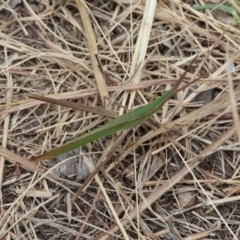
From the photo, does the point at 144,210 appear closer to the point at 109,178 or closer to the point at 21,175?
the point at 109,178

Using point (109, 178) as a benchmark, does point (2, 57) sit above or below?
above

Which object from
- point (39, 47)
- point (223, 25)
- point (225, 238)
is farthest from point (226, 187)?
point (39, 47)

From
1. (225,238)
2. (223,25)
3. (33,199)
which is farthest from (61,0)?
(225,238)

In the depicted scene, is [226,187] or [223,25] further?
[223,25]

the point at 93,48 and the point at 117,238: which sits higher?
the point at 93,48

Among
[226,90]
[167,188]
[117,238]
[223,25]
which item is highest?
[223,25]

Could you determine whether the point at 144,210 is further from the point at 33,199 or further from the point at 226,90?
the point at 226,90
